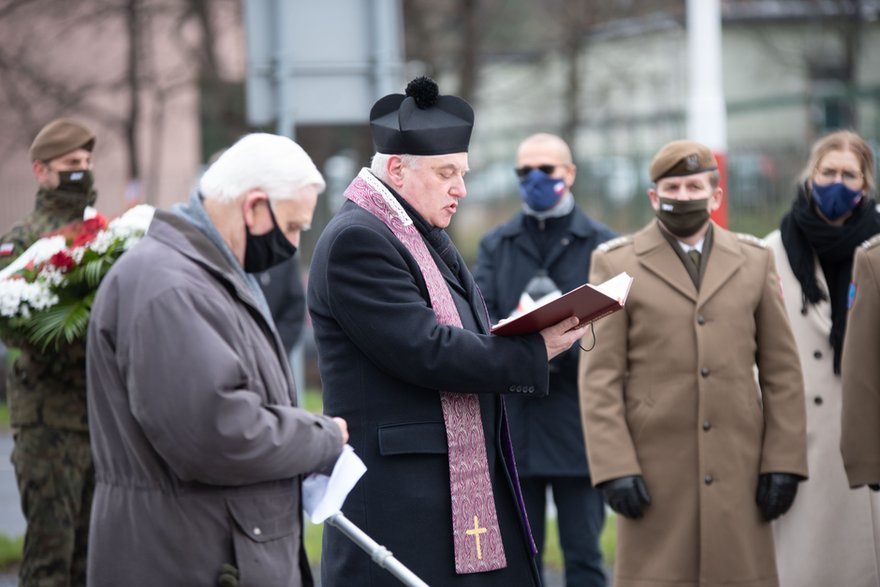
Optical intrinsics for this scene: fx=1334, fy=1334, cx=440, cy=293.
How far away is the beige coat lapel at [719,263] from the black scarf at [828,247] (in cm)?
62

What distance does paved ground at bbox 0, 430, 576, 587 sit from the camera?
750 centimetres

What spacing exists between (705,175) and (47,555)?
125 inches

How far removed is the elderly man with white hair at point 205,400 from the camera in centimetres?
336

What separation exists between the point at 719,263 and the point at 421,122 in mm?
1710

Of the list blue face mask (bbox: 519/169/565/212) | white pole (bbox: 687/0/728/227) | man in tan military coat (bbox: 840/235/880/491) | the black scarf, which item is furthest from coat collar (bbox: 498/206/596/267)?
white pole (bbox: 687/0/728/227)

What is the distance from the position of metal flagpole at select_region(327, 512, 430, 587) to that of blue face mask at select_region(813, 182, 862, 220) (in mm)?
2944

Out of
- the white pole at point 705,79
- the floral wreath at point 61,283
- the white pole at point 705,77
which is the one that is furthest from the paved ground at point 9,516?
the white pole at point 705,77

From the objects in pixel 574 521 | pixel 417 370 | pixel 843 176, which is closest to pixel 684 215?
pixel 843 176

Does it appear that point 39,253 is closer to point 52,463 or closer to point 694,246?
point 52,463

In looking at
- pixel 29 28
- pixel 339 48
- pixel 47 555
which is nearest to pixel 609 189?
pixel 29 28

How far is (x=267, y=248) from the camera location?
144 inches

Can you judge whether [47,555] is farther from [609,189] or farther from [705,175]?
[609,189]

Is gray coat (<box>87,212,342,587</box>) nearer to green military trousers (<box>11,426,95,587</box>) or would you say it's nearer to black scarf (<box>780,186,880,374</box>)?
green military trousers (<box>11,426,95,587</box>)

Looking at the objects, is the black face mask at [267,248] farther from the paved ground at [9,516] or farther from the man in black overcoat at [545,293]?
the paved ground at [9,516]
